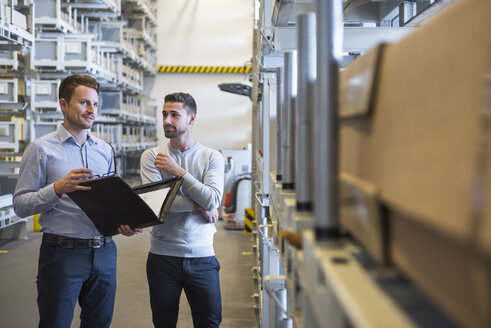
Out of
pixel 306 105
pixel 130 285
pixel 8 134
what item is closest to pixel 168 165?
pixel 306 105

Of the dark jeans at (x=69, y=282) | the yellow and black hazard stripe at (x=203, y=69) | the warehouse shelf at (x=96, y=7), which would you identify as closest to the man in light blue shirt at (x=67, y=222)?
the dark jeans at (x=69, y=282)

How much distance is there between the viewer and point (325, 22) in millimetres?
763

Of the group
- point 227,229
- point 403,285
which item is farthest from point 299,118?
point 227,229

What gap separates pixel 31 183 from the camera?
2.62 m

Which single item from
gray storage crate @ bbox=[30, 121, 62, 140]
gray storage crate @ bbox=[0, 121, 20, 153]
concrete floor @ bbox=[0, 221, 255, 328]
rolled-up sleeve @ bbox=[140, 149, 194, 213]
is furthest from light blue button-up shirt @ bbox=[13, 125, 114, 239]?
gray storage crate @ bbox=[30, 121, 62, 140]

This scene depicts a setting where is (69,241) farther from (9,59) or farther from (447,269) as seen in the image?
(9,59)

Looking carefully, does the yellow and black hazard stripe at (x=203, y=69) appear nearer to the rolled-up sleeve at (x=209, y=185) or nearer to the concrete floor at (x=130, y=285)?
the concrete floor at (x=130, y=285)

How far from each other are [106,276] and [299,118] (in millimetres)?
2144

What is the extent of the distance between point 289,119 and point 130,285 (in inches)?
171

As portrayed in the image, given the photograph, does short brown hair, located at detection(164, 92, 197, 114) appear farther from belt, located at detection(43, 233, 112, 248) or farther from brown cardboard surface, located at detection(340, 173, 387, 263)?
brown cardboard surface, located at detection(340, 173, 387, 263)

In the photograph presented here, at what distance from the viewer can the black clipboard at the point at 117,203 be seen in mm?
2340

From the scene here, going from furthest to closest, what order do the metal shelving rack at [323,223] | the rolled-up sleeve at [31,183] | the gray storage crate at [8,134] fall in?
the gray storage crate at [8,134] → the rolled-up sleeve at [31,183] → the metal shelving rack at [323,223]

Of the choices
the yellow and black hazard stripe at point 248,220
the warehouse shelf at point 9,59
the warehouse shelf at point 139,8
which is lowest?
the yellow and black hazard stripe at point 248,220

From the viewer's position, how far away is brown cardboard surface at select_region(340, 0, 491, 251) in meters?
0.38
